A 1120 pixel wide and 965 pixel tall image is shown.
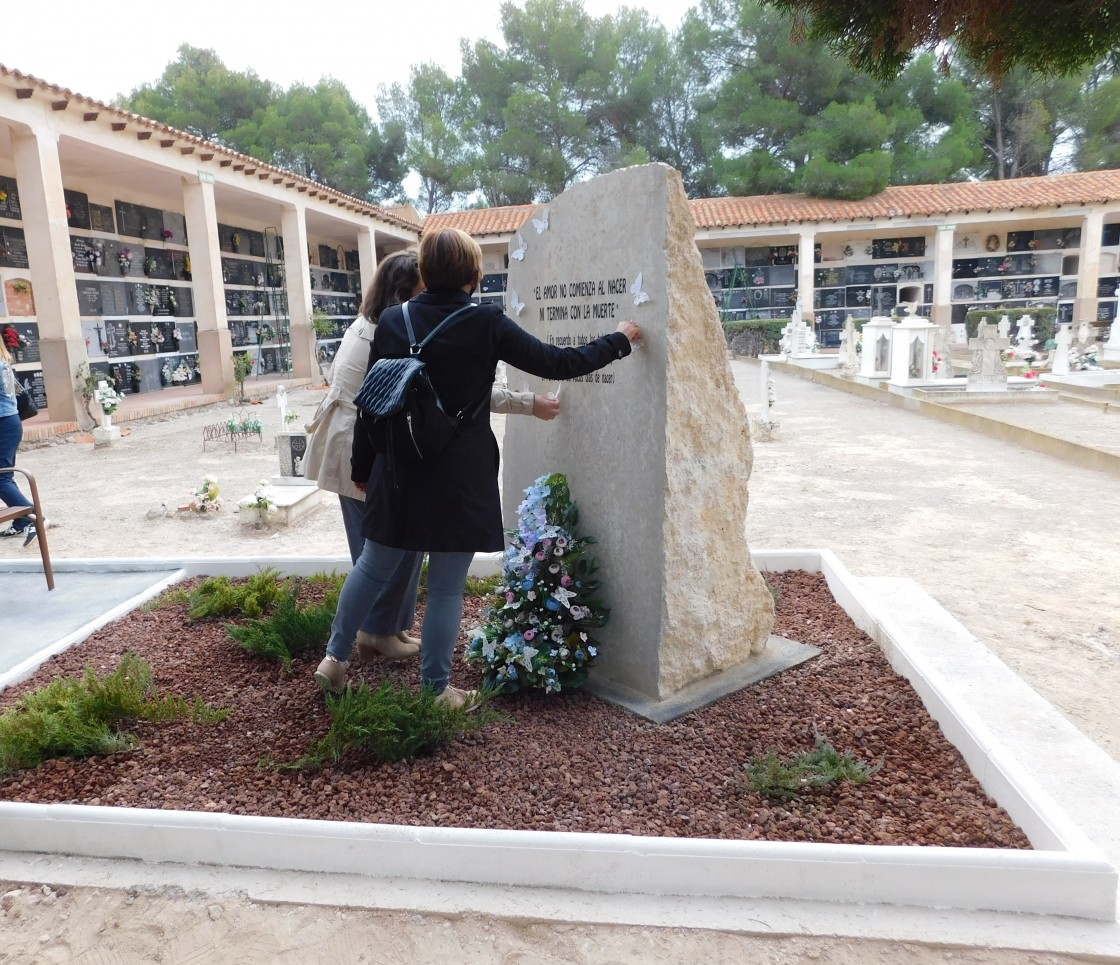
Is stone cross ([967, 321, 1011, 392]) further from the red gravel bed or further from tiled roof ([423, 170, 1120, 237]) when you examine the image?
tiled roof ([423, 170, 1120, 237])

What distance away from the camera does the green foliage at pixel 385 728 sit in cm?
231

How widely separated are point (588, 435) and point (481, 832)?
4.67ft

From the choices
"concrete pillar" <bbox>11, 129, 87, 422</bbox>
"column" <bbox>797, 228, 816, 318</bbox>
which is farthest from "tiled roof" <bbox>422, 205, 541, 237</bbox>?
"concrete pillar" <bbox>11, 129, 87, 422</bbox>

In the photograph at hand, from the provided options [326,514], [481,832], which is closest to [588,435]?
[481,832]

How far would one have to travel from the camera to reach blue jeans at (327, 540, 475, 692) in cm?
247

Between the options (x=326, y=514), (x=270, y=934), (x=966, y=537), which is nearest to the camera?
(x=270, y=934)

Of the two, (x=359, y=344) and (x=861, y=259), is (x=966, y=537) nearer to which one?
(x=359, y=344)

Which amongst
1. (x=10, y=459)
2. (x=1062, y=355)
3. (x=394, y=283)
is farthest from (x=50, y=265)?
(x=1062, y=355)

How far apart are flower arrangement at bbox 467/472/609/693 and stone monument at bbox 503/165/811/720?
0.40 feet

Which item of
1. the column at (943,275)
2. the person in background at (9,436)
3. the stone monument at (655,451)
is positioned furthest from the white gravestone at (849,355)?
the stone monument at (655,451)

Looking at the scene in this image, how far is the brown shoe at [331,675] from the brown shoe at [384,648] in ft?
1.32

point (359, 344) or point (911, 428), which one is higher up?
point (359, 344)

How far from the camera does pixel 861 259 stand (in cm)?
2636

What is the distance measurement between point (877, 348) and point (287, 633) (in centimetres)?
1376
